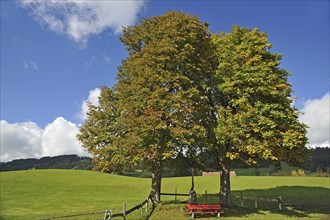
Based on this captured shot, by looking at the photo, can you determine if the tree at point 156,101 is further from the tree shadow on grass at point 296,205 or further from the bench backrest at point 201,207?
the tree shadow on grass at point 296,205

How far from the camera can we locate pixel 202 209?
27.9m

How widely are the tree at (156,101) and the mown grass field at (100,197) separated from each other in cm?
548

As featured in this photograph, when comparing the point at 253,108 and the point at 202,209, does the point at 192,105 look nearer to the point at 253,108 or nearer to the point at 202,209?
the point at 253,108

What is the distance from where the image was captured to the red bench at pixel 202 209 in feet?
90.9

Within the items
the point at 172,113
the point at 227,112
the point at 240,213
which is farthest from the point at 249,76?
the point at 240,213

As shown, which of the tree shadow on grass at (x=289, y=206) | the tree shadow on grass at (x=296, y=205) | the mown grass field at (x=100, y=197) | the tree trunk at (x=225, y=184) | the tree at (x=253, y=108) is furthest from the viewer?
the tree trunk at (x=225, y=184)

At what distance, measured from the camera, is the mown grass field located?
31281mm

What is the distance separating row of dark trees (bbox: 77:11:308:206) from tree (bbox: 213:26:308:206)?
0.31 ft

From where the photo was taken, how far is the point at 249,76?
104 feet

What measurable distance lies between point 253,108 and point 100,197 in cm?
2819

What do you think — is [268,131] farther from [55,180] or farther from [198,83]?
[55,180]

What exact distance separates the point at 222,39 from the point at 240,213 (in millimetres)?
18160

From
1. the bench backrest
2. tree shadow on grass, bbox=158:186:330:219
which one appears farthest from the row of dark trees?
the bench backrest

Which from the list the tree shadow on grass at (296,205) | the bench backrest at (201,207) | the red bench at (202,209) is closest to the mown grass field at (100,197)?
the tree shadow on grass at (296,205)
